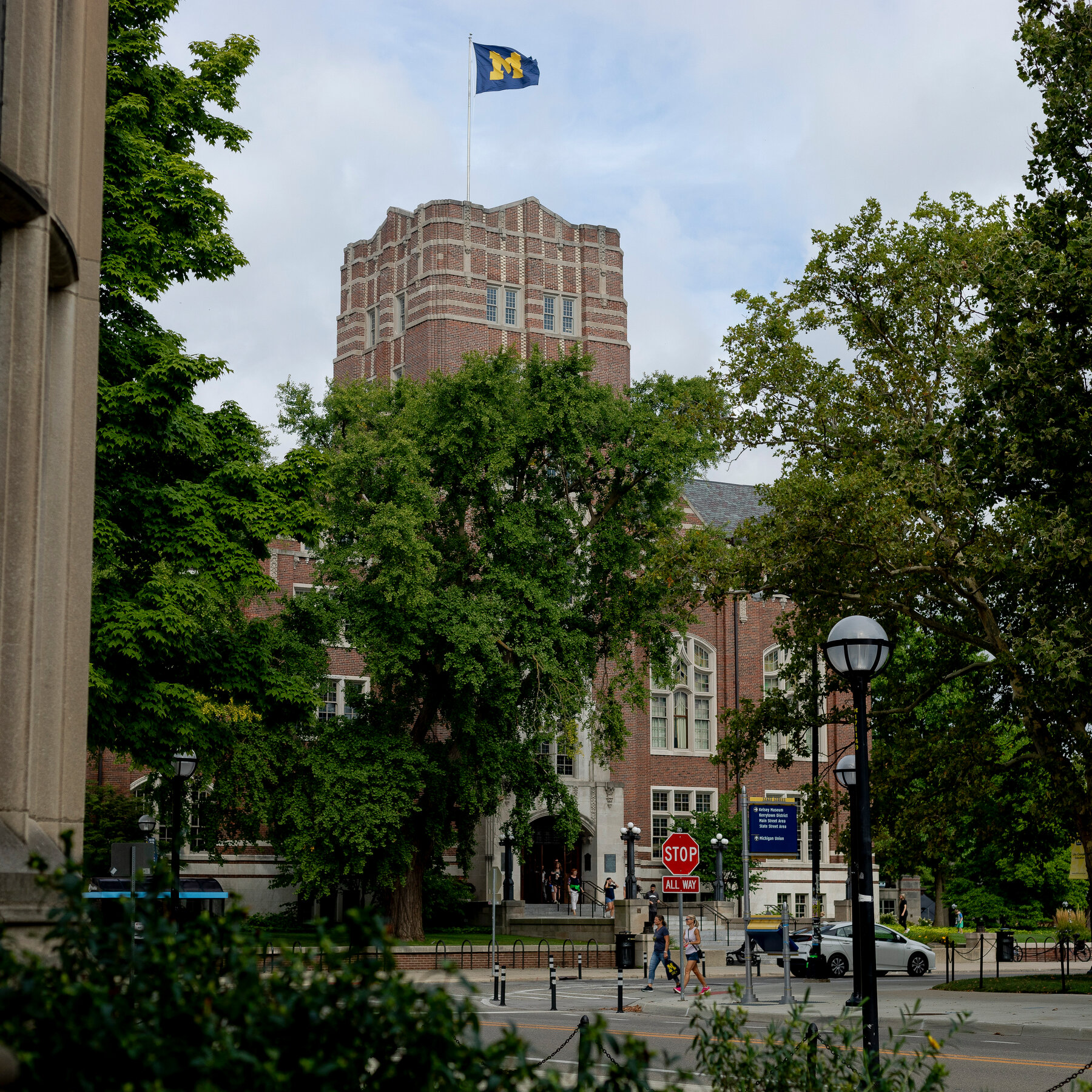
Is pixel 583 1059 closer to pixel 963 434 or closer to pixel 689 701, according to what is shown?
pixel 963 434

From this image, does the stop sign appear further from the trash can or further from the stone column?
the stone column

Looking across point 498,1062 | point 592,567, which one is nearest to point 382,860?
point 592,567

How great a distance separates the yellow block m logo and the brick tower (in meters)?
5.29

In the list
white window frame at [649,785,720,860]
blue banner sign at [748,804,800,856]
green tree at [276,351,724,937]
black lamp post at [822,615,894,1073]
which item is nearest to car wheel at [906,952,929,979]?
green tree at [276,351,724,937]

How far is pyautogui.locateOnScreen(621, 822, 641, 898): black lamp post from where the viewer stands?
165 feet

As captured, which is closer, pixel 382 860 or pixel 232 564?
pixel 232 564

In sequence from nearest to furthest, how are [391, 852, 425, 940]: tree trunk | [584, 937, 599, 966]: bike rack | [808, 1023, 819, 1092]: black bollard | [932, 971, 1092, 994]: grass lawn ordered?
[808, 1023, 819, 1092]: black bollard
[932, 971, 1092, 994]: grass lawn
[391, 852, 425, 940]: tree trunk
[584, 937, 599, 966]: bike rack

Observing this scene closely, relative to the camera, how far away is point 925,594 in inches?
1198

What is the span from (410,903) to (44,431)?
32564mm

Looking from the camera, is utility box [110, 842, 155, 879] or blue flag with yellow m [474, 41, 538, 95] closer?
utility box [110, 842, 155, 879]

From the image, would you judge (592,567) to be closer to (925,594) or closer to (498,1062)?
(925,594)

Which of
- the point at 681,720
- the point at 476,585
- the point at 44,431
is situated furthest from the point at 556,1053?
the point at 681,720

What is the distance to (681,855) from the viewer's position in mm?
28078

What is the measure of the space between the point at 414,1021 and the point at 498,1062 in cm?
32
